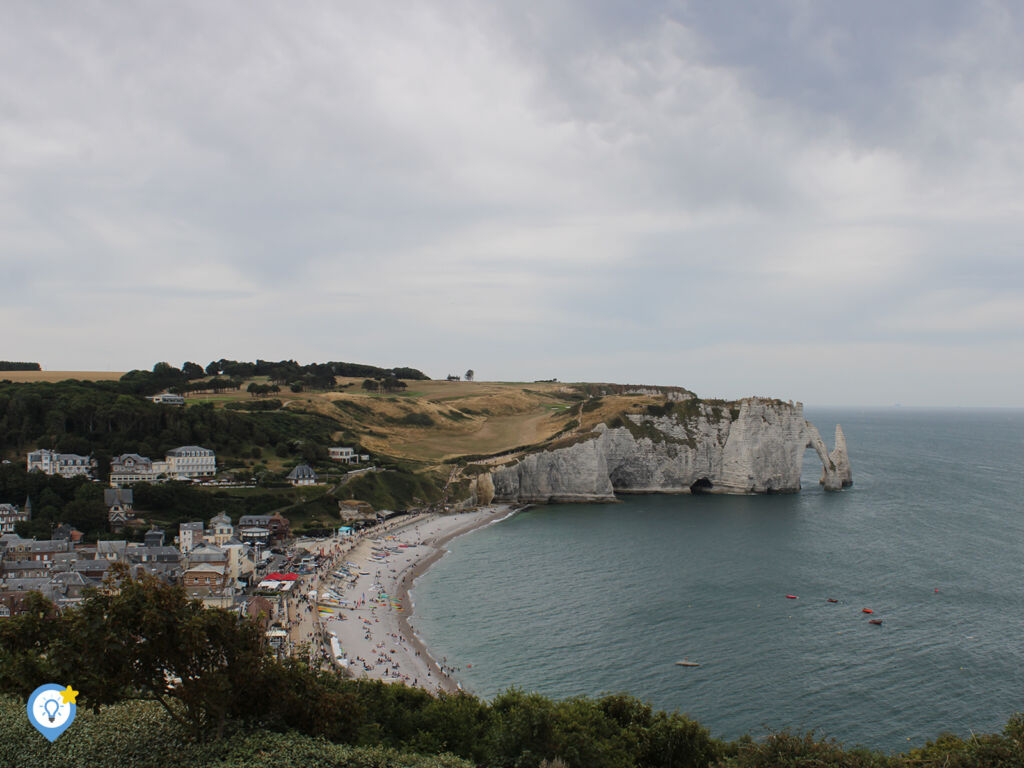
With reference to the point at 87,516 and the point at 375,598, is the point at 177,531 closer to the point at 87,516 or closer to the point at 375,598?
the point at 87,516

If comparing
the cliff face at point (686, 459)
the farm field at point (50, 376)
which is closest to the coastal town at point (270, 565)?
the cliff face at point (686, 459)

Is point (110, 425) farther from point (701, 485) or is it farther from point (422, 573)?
point (701, 485)

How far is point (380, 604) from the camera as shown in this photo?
163ft

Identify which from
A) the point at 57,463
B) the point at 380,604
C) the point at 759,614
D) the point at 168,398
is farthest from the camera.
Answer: the point at 168,398

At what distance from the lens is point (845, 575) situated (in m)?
54.3

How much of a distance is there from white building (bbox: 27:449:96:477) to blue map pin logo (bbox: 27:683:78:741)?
62419 millimetres

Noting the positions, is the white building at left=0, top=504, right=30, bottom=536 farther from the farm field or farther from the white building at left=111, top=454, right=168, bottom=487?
the farm field

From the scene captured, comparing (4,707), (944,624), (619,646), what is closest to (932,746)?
(619,646)

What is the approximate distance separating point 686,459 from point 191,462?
68835 millimetres

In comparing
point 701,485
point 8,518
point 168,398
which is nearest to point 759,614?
point 701,485

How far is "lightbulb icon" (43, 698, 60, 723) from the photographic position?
53.8ft

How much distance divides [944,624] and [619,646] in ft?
71.4

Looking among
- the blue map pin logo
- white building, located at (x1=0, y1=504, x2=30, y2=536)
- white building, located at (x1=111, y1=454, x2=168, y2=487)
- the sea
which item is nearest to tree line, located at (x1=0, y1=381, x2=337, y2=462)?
white building, located at (x1=111, y1=454, x2=168, y2=487)

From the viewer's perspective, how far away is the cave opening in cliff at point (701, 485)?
101438 millimetres
